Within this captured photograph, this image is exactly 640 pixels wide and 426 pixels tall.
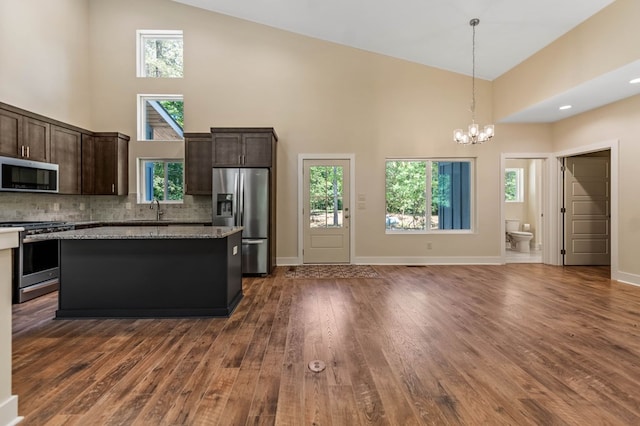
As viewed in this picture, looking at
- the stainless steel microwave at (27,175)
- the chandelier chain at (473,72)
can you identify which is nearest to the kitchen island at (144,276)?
the stainless steel microwave at (27,175)

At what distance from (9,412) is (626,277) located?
6.68m

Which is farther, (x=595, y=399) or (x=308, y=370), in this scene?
(x=308, y=370)

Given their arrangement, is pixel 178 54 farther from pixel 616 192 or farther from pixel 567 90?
pixel 616 192

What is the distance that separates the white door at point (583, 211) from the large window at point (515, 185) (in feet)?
8.03

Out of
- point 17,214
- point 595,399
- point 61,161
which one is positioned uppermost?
point 61,161

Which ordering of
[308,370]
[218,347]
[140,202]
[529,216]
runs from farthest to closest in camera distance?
[529,216] < [140,202] < [218,347] < [308,370]

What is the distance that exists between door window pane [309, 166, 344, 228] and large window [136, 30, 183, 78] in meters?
3.22

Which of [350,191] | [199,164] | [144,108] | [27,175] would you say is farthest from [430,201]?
[27,175]

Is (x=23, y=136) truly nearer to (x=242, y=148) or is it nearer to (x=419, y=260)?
(x=242, y=148)

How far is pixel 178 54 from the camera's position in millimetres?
5875

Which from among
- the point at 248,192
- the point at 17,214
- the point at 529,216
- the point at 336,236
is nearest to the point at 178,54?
the point at 248,192

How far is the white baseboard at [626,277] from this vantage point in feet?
14.3

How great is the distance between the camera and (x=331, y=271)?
208 inches

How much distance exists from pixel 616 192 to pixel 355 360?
5.02 m
